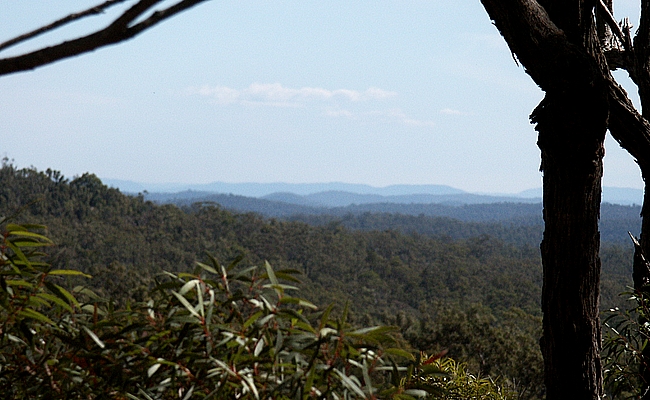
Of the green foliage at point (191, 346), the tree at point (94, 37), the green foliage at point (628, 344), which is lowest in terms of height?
the green foliage at point (628, 344)

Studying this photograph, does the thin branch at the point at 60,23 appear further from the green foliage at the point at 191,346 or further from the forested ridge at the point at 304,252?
the forested ridge at the point at 304,252

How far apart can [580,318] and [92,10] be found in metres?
1.13

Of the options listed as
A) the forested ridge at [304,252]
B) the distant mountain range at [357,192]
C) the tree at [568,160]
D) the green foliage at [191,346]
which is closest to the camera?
the green foliage at [191,346]

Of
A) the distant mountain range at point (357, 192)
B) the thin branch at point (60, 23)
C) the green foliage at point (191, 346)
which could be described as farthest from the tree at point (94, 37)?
the distant mountain range at point (357, 192)

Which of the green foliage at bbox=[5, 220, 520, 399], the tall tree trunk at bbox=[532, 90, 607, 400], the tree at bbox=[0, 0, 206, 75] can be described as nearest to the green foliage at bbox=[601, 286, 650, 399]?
the tall tree trunk at bbox=[532, 90, 607, 400]

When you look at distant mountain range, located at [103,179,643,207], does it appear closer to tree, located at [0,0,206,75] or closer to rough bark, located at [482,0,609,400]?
rough bark, located at [482,0,609,400]

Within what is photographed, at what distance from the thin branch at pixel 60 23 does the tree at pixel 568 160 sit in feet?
3.00

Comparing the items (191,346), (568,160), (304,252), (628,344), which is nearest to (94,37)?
(191,346)

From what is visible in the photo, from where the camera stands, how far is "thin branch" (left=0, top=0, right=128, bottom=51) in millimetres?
367

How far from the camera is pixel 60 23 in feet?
1.23

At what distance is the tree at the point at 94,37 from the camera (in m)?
0.36

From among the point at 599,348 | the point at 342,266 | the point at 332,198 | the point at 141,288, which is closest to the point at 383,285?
the point at 342,266

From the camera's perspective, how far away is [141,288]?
15.4 metres

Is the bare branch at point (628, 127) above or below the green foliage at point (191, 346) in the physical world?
above
